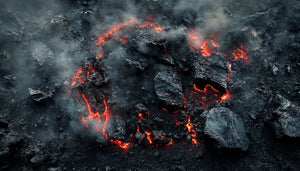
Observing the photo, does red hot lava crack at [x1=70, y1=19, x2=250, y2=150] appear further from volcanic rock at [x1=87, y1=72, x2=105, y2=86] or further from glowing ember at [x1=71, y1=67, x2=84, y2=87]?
volcanic rock at [x1=87, y1=72, x2=105, y2=86]

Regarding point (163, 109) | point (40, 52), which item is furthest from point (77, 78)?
point (163, 109)

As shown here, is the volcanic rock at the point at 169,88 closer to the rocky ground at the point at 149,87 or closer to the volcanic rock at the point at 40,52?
the rocky ground at the point at 149,87

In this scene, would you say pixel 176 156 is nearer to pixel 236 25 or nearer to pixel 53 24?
pixel 236 25

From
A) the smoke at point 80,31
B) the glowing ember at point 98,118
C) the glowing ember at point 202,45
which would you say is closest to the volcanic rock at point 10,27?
the smoke at point 80,31

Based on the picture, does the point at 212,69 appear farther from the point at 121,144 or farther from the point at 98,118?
the point at 98,118

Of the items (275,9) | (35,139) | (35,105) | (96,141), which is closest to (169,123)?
(96,141)
